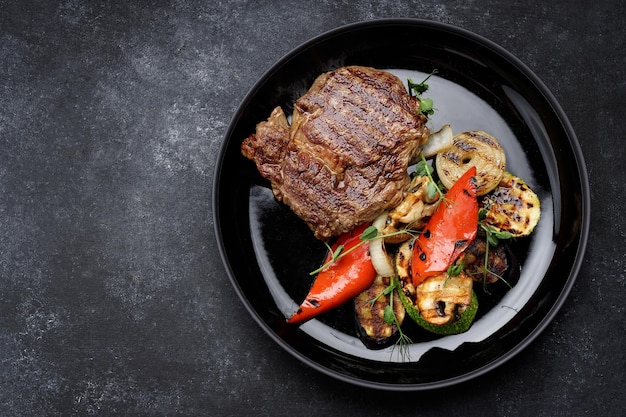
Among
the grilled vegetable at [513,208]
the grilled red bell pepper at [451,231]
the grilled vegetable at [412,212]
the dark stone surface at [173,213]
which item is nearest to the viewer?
the grilled red bell pepper at [451,231]

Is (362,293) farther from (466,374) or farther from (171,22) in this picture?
(171,22)

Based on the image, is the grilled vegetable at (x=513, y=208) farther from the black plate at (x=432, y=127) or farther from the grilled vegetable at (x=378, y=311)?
the grilled vegetable at (x=378, y=311)

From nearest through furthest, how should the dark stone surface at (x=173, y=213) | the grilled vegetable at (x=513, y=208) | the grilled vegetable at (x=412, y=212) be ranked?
1. the grilled vegetable at (x=412, y=212)
2. the grilled vegetable at (x=513, y=208)
3. the dark stone surface at (x=173, y=213)

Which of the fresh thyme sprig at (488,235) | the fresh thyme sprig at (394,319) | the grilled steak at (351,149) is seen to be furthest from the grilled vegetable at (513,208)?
the fresh thyme sprig at (394,319)

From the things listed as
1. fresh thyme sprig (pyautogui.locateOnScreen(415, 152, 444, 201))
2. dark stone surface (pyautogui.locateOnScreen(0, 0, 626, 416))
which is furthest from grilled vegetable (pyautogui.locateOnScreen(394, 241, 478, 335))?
dark stone surface (pyautogui.locateOnScreen(0, 0, 626, 416))

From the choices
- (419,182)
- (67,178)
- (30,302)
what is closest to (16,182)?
(67,178)
